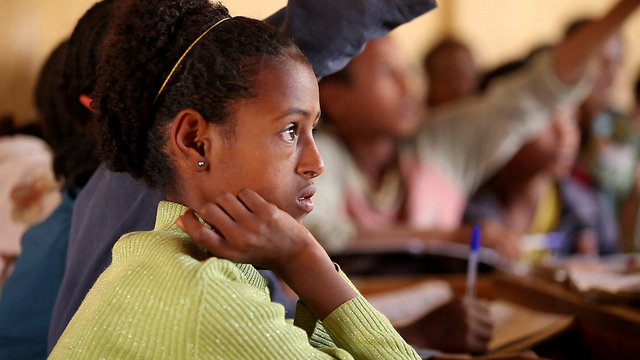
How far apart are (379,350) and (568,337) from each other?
1.86 feet

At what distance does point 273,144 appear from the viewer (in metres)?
0.62

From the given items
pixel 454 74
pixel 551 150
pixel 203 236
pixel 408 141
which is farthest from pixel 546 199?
pixel 203 236

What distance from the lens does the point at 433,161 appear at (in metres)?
2.12

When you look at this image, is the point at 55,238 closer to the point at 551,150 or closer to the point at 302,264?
the point at 302,264

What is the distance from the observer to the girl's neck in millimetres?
2031

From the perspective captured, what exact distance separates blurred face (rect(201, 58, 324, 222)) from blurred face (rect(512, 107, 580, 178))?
1711 millimetres

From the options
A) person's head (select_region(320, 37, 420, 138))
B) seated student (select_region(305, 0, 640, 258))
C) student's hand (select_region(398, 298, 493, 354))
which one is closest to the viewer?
student's hand (select_region(398, 298, 493, 354))

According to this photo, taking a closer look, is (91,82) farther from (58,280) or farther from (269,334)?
(269,334)

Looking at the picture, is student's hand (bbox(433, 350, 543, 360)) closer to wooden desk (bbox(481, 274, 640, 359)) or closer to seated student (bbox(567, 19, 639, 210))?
wooden desk (bbox(481, 274, 640, 359))

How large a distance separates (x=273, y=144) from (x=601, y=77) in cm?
246

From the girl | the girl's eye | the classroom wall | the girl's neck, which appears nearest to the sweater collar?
the girl

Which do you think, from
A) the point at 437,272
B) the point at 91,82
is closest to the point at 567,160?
the point at 437,272

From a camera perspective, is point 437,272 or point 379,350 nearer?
point 379,350

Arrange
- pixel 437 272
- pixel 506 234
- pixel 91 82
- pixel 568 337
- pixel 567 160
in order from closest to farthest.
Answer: pixel 91 82 → pixel 568 337 → pixel 437 272 → pixel 506 234 → pixel 567 160
